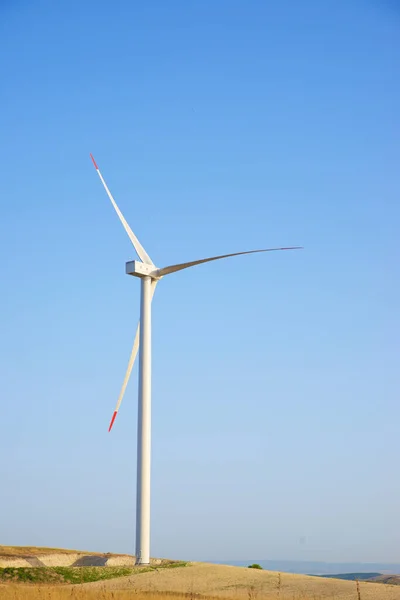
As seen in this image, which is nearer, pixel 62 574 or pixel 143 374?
pixel 62 574

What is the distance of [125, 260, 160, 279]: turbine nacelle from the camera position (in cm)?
4731

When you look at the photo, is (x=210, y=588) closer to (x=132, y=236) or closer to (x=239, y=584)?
(x=239, y=584)

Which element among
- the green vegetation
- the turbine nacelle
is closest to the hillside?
the green vegetation

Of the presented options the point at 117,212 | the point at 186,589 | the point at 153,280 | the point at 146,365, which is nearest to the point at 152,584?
the point at 186,589

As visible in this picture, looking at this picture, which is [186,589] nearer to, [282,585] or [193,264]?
[282,585]

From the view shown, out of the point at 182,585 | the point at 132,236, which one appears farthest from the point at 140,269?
the point at 182,585

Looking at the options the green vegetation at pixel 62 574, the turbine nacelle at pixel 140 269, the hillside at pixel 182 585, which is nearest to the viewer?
the hillside at pixel 182 585

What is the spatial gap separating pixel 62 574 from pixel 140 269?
17051 mm

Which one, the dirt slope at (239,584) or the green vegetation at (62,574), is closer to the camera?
the dirt slope at (239,584)

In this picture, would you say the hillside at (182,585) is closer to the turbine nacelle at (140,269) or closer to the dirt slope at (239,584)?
the dirt slope at (239,584)

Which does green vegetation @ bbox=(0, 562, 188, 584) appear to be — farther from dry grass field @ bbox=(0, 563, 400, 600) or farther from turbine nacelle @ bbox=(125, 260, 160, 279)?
turbine nacelle @ bbox=(125, 260, 160, 279)

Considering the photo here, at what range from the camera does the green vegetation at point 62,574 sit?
39469 mm

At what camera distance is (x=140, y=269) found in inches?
1874

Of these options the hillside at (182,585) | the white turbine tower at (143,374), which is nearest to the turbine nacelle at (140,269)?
the white turbine tower at (143,374)
